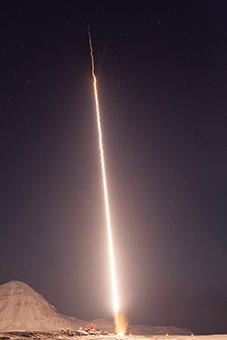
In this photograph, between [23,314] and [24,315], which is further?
[23,314]

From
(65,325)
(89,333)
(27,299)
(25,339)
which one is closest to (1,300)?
(27,299)

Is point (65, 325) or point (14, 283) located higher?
point (14, 283)

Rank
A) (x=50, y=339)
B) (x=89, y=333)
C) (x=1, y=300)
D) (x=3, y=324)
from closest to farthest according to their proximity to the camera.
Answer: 1. (x=50, y=339)
2. (x=89, y=333)
3. (x=3, y=324)
4. (x=1, y=300)

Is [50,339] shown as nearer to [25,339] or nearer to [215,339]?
[25,339]

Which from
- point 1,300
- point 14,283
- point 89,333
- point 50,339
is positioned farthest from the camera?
point 14,283

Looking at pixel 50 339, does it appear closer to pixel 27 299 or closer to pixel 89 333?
pixel 89 333

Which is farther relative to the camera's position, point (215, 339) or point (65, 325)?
point (65, 325)

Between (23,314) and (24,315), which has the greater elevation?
(23,314)

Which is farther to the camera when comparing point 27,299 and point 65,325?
point 27,299

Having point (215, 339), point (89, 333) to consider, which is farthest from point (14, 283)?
point (215, 339)
